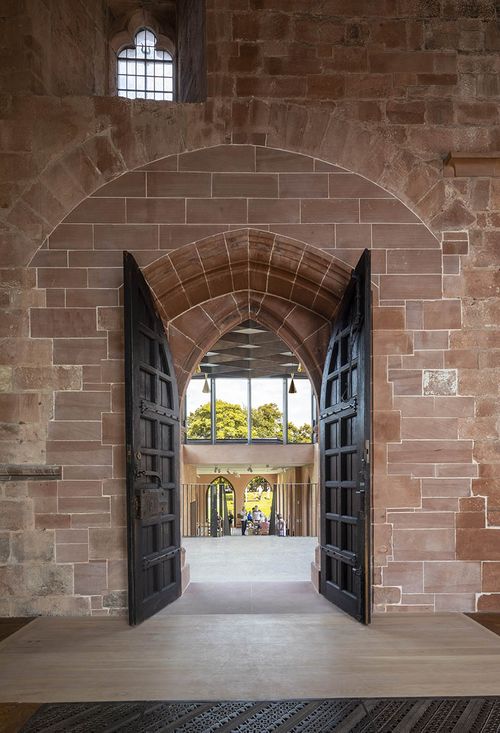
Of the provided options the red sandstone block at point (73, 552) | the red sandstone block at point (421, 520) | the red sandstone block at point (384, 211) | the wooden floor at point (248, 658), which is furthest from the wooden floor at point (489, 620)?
the red sandstone block at point (384, 211)

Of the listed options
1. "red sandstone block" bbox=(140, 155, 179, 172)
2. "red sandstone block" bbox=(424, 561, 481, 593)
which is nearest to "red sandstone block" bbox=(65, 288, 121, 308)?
"red sandstone block" bbox=(140, 155, 179, 172)

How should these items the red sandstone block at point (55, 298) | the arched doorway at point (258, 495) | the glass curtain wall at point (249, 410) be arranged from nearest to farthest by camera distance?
the red sandstone block at point (55, 298) < the glass curtain wall at point (249, 410) < the arched doorway at point (258, 495)

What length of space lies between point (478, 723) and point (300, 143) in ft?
14.0

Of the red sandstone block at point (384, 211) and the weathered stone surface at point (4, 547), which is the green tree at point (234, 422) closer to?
the weathered stone surface at point (4, 547)

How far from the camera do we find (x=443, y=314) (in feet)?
17.1

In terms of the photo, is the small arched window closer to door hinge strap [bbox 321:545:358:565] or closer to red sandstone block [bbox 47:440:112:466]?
red sandstone block [bbox 47:440:112:466]

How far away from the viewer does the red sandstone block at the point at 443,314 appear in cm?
522

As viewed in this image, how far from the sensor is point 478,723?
9.72 feet

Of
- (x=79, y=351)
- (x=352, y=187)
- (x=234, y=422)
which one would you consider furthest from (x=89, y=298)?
(x=234, y=422)

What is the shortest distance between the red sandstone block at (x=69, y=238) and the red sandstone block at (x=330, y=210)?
1.80 meters

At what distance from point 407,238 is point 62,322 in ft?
9.49

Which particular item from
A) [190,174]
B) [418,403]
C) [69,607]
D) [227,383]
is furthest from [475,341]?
[227,383]

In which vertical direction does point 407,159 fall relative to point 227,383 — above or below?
above

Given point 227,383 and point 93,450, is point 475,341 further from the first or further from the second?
point 227,383
